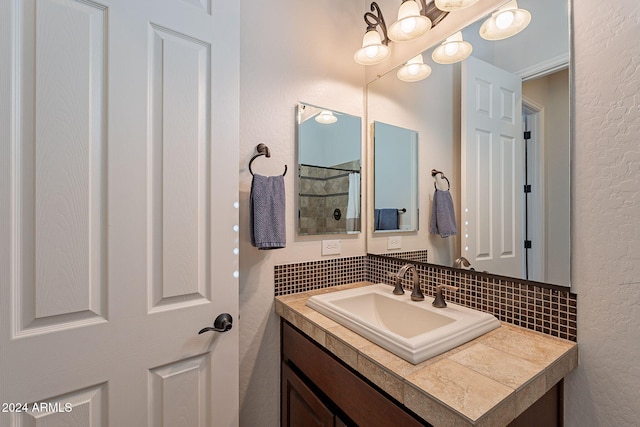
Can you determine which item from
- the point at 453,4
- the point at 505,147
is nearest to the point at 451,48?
the point at 453,4

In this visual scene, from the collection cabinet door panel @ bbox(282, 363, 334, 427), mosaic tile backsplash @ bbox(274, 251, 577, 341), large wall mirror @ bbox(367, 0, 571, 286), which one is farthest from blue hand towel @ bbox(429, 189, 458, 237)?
cabinet door panel @ bbox(282, 363, 334, 427)

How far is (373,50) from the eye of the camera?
4.58ft

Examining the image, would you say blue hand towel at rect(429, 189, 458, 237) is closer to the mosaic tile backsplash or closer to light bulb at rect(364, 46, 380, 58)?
the mosaic tile backsplash

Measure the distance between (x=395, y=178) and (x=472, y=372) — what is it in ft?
3.46

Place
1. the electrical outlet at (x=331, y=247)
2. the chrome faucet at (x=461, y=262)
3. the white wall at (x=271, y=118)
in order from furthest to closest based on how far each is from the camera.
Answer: the electrical outlet at (x=331, y=247) → the white wall at (x=271, y=118) → the chrome faucet at (x=461, y=262)

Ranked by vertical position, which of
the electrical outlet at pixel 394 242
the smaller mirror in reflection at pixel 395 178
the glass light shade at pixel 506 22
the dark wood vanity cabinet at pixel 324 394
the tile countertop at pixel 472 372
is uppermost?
the glass light shade at pixel 506 22

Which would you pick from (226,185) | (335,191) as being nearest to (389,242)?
(335,191)

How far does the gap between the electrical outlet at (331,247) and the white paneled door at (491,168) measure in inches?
25.1

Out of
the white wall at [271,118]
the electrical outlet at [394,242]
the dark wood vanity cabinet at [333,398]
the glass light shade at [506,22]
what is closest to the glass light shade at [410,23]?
the glass light shade at [506,22]

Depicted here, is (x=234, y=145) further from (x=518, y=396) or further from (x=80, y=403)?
(x=518, y=396)

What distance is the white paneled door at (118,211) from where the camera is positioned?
29.2 inches

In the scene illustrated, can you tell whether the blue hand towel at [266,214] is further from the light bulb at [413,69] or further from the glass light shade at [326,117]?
the light bulb at [413,69]

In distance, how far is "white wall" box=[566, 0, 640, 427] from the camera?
76 centimetres

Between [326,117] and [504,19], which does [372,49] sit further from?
[504,19]
